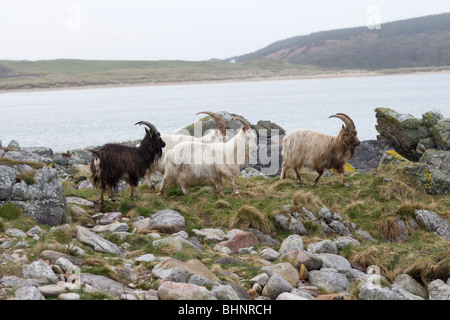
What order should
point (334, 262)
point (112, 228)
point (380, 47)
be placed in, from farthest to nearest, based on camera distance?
point (380, 47), point (112, 228), point (334, 262)

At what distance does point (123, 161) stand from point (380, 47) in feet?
512

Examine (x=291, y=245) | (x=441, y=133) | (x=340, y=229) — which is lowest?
(x=340, y=229)

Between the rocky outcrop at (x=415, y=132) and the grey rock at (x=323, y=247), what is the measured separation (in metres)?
12.3

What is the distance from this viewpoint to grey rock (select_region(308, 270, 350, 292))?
679cm

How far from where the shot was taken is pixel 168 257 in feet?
21.7

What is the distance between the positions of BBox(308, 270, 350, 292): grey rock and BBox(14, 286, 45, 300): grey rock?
11.8 feet

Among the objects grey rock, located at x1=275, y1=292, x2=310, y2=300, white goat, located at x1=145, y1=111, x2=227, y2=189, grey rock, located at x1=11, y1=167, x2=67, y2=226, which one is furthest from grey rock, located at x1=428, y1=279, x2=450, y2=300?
white goat, located at x1=145, y1=111, x2=227, y2=189

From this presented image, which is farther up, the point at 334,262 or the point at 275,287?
the point at 275,287

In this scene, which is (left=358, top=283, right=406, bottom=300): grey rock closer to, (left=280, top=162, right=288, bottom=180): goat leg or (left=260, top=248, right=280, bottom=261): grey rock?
(left=260, top=248, right=280, bottom=261): grey rock

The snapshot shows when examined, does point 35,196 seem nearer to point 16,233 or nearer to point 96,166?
point 16,233

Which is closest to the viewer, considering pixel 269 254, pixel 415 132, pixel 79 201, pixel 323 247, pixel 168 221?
pixel 269 254

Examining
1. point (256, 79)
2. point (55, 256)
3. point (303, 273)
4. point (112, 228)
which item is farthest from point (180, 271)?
point (256, 79)

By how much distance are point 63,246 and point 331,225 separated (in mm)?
5551

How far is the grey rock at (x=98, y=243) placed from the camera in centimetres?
723
